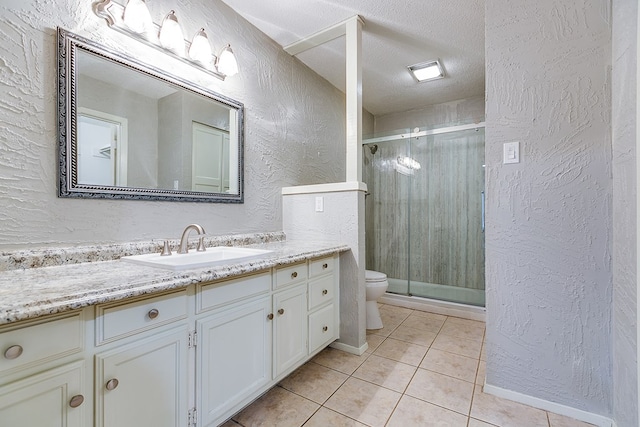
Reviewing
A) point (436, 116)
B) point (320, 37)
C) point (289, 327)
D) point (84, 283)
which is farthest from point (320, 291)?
point (436, 116)

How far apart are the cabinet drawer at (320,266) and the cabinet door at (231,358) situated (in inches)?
16.0

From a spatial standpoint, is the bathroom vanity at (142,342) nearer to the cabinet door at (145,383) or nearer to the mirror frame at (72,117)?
the cabinet door at (145,383)

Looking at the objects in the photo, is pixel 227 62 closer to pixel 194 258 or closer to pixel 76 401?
pixel 194 258

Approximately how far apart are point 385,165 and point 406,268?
1.32 metres

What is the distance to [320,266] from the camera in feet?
6.22

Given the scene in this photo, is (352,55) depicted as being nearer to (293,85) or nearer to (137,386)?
(293,85)

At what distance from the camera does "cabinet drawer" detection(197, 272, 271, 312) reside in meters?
1.18

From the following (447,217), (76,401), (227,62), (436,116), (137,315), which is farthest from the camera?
(436,116)

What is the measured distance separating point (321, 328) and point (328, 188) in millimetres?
969

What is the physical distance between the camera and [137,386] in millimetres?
975

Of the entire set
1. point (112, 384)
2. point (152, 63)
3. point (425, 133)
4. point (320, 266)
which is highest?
point (425, 133)

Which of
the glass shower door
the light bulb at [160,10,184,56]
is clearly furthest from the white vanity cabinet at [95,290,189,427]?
the glass shower door

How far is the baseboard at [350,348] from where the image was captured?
2088 mm

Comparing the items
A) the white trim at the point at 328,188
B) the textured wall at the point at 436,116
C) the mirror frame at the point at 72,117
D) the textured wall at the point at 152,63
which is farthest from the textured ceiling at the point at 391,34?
the white trim at the point at 328,188
